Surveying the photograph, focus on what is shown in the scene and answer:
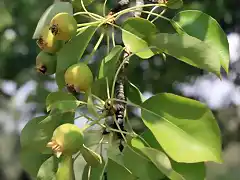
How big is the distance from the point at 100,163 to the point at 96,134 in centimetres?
5

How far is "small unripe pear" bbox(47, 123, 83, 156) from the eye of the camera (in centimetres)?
61

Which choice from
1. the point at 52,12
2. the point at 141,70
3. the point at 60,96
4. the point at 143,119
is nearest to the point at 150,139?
the point at 143,119

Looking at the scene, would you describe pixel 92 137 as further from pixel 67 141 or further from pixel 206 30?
pixel 206 30

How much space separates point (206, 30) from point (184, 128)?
0.55 feet

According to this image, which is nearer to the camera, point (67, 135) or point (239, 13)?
point (67, 135)

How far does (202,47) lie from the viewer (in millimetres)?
665

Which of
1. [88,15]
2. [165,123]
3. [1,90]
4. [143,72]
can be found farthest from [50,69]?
[1,90]

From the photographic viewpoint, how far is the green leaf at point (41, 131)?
70 centimetres

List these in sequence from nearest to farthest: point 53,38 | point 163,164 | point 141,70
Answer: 1. point 163,164
2. point 53,38
3. point 141,70

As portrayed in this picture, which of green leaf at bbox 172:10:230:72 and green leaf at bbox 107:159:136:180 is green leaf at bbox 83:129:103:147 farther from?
green leaf at bbox 172:10:230:72

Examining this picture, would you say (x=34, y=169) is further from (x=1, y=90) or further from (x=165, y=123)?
(x=1, y=90)

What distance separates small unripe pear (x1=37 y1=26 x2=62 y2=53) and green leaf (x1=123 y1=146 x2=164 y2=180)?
18 cm

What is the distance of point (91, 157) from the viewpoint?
2.16 ft

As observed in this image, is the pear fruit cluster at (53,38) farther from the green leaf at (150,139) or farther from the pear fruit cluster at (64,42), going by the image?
the green leaf at (150,139)
